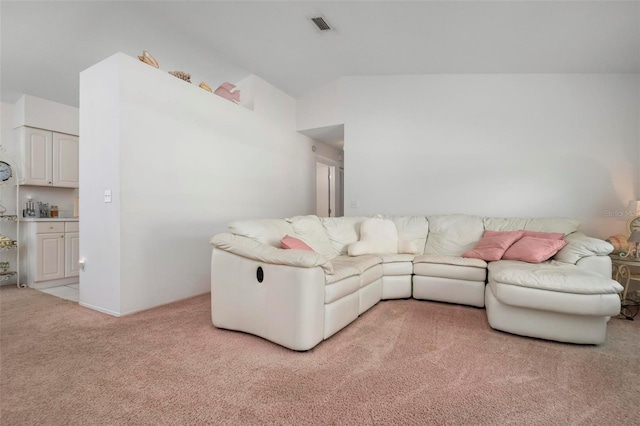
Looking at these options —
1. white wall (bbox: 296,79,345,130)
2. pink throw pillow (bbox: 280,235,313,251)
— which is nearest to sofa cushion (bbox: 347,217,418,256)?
pink throw pillow (bbox: 280,235,313,251)

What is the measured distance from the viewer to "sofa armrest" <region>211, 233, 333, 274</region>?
2033mm

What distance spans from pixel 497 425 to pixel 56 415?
1925mm

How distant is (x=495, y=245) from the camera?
3242 mm

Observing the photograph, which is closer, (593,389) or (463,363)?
(593,389)

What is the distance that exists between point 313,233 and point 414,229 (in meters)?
1.47

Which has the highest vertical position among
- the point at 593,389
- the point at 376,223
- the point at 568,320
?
the point at 376,223

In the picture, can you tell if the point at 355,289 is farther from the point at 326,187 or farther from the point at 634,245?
the point at 326,187

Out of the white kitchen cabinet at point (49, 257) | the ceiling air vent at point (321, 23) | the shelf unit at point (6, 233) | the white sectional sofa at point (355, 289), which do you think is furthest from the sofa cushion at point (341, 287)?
the shelf unit at point (6, 233)

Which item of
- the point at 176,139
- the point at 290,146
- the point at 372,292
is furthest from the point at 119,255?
the point at 290,146

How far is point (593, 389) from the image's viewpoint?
5.35ft

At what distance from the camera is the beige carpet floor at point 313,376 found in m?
1.41

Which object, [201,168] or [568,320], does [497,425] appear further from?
[201,168]

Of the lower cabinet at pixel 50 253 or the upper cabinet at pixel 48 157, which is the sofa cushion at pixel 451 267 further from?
the upper cabinet at pixel 48 157

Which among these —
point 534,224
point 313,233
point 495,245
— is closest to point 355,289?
point 313,233
